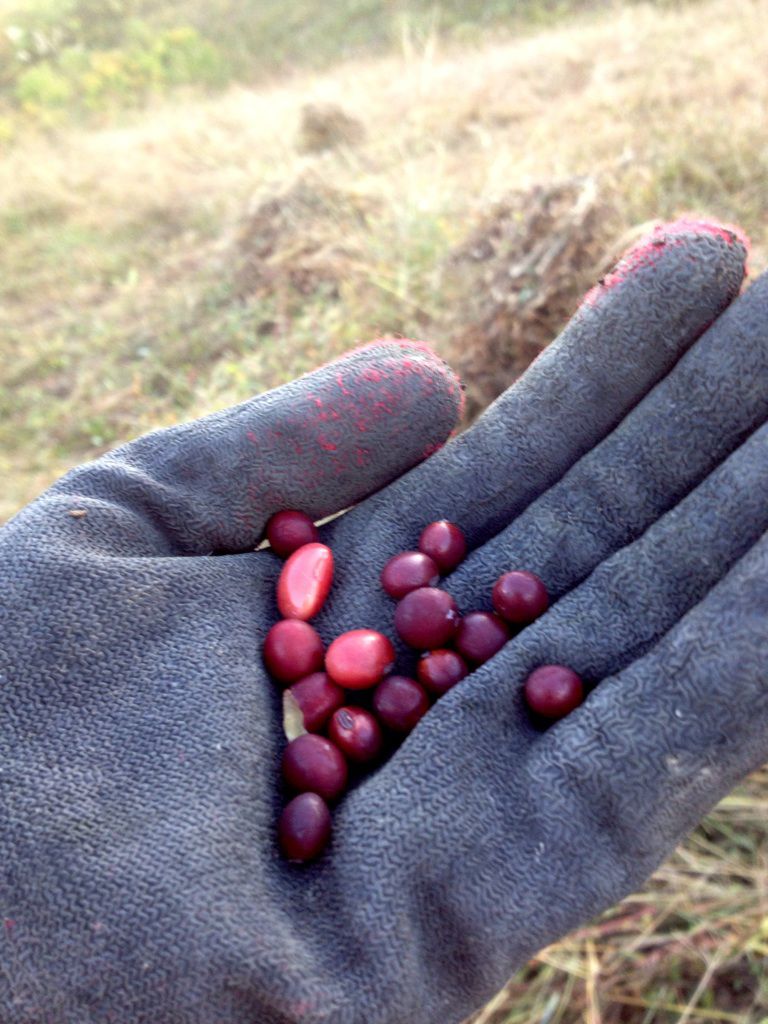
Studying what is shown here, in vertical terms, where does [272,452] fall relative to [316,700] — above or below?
above

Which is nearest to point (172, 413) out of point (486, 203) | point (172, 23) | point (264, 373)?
point (264, 373)

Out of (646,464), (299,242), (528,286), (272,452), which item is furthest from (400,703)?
(299,242)

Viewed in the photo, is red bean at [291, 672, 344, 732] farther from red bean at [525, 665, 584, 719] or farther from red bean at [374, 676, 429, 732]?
red bean at [525, 665, 584, 719]

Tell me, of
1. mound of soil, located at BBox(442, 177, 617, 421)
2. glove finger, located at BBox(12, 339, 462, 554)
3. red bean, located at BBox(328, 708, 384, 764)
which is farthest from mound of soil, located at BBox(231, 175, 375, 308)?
red bean, located at BBox(328, 708, 384, 764)

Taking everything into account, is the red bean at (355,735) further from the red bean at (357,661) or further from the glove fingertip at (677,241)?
the glove fingertip at (677,241)

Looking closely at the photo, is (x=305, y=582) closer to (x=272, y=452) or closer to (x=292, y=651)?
(x=292, y=651)
